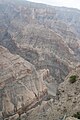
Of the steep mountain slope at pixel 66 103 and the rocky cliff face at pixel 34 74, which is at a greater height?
the steep mountain slope at pixel 66 103

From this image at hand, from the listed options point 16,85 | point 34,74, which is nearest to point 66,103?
point 16,85

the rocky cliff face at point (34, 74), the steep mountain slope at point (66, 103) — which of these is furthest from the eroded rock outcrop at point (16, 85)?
the steep mountain slope at point (66, 103)

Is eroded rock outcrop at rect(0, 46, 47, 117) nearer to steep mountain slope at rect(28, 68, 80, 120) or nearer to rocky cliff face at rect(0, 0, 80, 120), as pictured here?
rocky cliff face at rect(0, 0, 80, 120)

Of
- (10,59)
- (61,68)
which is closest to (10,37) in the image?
(61,68)

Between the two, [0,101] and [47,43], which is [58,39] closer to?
[47,43]

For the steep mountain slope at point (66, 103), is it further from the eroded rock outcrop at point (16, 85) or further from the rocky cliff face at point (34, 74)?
the eroded rock outcrop at point (16, 85)

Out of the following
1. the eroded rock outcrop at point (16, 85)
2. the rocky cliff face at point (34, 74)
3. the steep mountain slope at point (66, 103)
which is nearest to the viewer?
the steep mountain slope at point (66, 103)

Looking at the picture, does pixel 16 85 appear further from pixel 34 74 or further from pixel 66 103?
pixel 66 103

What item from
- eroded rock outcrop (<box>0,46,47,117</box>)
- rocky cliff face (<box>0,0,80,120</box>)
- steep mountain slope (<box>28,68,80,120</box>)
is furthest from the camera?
eroded rock outcrop (<box>0,46,47,117</box>)

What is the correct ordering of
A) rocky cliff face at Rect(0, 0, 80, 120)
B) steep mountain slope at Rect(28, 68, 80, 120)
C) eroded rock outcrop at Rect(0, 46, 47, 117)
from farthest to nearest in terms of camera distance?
eroded rock outcrop at Rect(0, 46, 47, 117) → rocky cliff face at Rect(0, 0, 80, 120) → steep mountain slope at Rect(28, 68, 80, 120)

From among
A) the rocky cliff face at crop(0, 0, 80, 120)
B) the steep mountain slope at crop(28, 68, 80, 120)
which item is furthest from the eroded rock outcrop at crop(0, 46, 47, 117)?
the steep mountain slope at crop(28, 68, 80, 120)

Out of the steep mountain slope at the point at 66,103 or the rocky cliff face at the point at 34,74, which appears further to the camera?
the rocky cliff face at the point at 34,74

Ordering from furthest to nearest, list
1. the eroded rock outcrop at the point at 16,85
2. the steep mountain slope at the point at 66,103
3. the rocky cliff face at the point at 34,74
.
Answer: the eroded rock outcrop at the point at 16,85 → the rocky cliff face at the point at 34,74 → the steep mountain slope at the point at 66,103
